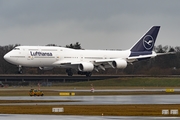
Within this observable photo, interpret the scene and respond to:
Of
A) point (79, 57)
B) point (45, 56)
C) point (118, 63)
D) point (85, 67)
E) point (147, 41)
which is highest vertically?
point (147, 41)

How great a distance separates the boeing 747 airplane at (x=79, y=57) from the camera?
3939 inches

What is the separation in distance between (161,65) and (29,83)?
106 ft

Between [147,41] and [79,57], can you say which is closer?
[79,57]

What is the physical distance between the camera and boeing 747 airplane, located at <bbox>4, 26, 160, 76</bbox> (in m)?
100

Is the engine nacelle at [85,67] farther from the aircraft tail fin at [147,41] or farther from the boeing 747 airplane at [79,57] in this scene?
the aircraft tail fin at [147,41]

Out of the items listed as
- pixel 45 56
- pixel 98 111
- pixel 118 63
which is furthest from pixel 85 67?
pixel 98 111

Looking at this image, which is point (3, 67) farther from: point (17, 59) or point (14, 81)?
point (17, 59)

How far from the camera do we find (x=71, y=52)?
10662cm

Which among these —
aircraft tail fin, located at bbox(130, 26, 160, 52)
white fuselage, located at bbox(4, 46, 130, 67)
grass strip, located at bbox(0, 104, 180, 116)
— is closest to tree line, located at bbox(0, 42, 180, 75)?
aircraft tail fin, located at bbox(130, 26, 160, 52)

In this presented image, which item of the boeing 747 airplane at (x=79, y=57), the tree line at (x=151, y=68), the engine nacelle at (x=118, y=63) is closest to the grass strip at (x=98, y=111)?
the boeing 747 airplane at (x=79, y=57)

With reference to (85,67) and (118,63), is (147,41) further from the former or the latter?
(85,67)

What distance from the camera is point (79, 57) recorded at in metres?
107

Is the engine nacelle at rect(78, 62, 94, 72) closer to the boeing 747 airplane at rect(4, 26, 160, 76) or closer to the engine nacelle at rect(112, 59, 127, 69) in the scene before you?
the boeing 747 airplane at rect(4, 26, 160, 76)

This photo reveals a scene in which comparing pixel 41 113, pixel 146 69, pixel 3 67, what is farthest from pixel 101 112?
pixel 3 67
